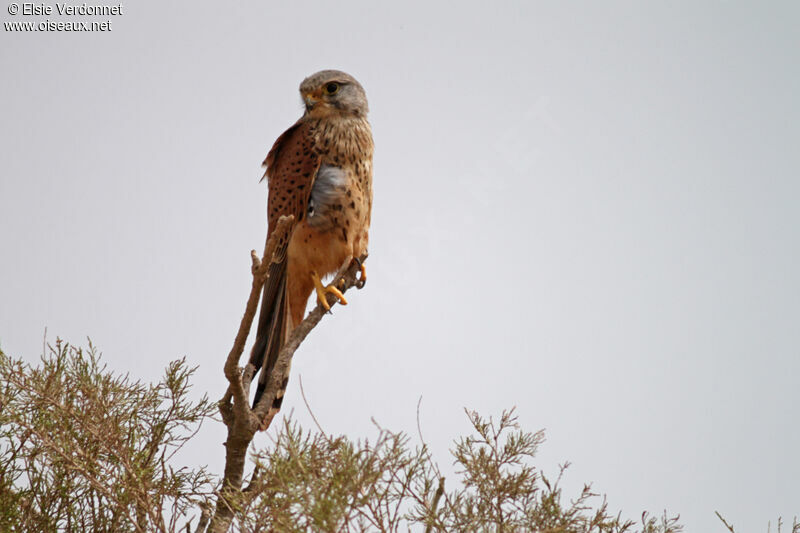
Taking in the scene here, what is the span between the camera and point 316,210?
2428 mm

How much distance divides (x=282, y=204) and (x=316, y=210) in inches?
6.2

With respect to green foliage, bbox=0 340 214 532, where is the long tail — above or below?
above

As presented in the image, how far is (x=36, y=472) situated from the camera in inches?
70.9

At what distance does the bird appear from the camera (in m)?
2.42

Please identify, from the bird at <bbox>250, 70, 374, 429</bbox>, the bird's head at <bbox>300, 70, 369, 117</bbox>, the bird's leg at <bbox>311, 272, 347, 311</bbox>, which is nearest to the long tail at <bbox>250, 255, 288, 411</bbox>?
the bird at <bbox>250, 70, 374, 429</bbox>

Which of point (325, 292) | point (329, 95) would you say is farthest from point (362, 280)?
point (329, 95)

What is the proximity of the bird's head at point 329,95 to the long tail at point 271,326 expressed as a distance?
0.60 m

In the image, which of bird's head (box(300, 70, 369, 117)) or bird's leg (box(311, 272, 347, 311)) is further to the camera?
bird's head (box(300, 70, 369, 117))

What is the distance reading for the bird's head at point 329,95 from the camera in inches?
103

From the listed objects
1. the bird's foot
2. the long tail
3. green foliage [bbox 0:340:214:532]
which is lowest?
green foliage [bbox 0:340:214:532]

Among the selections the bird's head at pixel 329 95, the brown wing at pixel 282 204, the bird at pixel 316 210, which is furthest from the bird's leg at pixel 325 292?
the bird's head at pixel 329 95

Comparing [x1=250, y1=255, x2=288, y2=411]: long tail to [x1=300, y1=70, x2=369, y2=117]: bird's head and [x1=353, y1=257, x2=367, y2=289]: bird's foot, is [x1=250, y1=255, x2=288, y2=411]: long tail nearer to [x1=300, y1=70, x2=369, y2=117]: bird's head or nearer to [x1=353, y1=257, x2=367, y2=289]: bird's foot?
[x1=353, y1=257, x2=367, y2=289]: bird's foot

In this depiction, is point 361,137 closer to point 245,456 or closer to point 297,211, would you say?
point 297,211

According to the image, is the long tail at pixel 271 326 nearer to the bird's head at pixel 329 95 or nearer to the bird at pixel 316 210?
the bird at pixel 316 210
